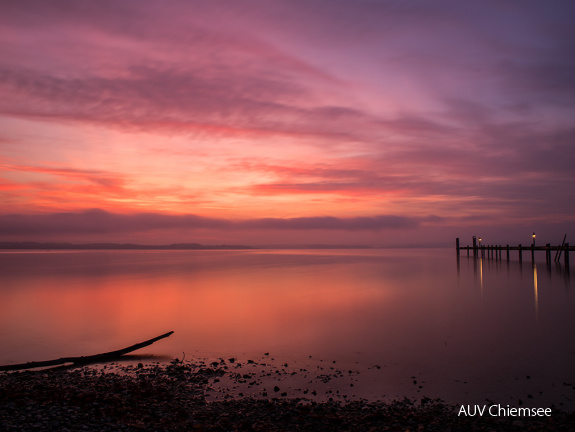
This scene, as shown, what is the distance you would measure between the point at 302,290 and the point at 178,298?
32.8 ft

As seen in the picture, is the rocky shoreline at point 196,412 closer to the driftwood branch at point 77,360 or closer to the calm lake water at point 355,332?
the driftwood branch at point 77,360

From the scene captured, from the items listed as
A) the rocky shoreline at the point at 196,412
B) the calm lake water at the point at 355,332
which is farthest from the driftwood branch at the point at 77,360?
the calm lake water at the point at 355,332

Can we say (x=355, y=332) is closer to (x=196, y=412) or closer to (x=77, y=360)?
(x=196, y=412)

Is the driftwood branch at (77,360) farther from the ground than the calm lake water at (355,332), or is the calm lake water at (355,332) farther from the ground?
the driftwood branch at (77,360)

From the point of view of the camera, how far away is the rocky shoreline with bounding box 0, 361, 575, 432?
23.6 ft

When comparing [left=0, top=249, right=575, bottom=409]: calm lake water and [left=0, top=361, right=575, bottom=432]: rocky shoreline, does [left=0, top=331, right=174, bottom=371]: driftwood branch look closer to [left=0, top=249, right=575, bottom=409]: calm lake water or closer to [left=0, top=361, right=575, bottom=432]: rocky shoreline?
[left=0, top=361, right=575, bottom=432]: rocky shoreline

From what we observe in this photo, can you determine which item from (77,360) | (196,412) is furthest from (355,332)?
(77,360)

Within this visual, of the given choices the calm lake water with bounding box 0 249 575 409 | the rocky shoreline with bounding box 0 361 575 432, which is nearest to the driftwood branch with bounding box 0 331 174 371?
the rocky shoreline with bounding box 0 361 575 432

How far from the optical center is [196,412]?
7.98 meters

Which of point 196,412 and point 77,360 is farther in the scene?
point 77,360

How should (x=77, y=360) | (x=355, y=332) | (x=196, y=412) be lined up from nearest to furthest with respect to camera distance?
1. (x=196, y=412)
2. (x=77, y=360)
3. (x=355, y=332)

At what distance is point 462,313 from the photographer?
69.8 ft

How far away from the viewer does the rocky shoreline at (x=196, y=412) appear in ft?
23.6

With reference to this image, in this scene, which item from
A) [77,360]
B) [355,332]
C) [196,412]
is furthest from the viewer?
[355,332]
